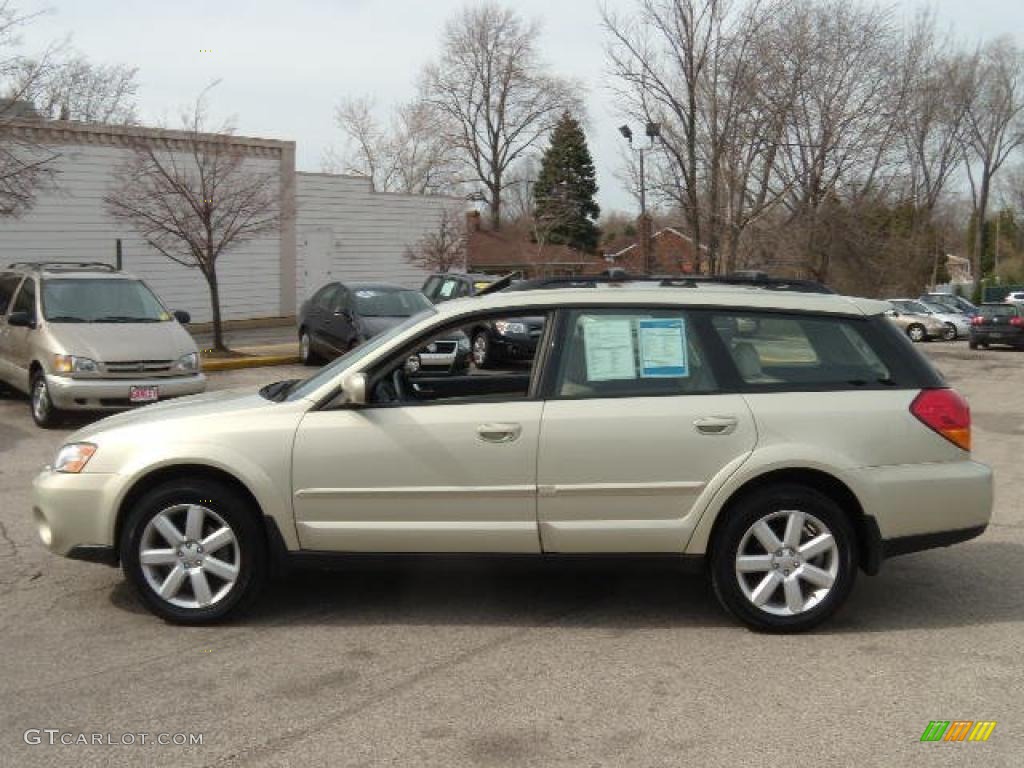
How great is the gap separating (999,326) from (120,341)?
83.1 feet

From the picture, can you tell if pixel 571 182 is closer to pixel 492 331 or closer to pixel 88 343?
pixel 492 331

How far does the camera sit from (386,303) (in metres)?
17.5

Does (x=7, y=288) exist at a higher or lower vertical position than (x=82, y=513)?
higher

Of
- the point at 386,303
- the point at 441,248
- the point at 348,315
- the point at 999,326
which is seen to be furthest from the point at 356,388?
the point at 999,326

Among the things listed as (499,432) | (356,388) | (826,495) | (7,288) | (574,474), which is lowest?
(826,495)

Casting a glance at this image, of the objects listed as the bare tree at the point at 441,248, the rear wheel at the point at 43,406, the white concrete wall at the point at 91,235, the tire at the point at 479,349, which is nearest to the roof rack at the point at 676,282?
the rear wheel at the point at 43,406

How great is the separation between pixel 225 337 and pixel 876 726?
2099cm

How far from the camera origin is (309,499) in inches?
197

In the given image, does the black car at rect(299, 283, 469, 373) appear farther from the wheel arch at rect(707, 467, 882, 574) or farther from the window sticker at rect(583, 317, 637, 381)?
the wheel arch at rect(707, 467, 882, 574)

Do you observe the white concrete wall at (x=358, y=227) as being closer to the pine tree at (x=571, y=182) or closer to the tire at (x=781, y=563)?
the tire at (x=781, y=563)

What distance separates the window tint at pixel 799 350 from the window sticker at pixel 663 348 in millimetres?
202

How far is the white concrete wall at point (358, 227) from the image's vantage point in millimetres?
28594

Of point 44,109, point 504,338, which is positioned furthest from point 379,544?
point 44,109

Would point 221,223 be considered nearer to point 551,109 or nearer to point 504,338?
point 504,338
